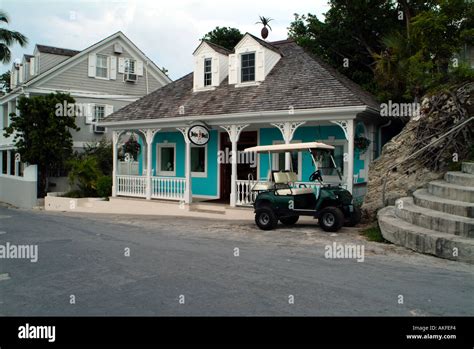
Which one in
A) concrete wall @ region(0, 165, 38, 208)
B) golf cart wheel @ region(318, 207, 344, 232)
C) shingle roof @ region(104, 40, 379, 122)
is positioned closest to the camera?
golf cart wheel @ region(318, 207, 344, 232)

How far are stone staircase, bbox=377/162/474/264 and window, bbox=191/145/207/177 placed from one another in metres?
9.37

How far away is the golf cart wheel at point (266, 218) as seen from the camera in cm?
1229

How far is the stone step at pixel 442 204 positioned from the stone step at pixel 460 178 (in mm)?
634

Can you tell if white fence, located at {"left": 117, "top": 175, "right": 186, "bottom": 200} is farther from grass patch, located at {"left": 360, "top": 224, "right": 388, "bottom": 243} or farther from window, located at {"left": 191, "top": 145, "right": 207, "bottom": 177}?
grass patch, located at {"left": 360, "top": 224, "right": 388, "bottom": 243}

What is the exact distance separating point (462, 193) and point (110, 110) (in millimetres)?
22961

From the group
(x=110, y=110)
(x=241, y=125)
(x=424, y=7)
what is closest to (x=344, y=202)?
(x=241, y=125)

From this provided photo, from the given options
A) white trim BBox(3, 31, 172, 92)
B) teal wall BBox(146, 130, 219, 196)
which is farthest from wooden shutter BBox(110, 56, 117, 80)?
teal wall BBox(146, 130, 219, 196)

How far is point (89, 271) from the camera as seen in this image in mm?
7734

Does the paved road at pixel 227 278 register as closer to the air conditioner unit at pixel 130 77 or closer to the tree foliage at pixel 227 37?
the air conditioner unit at pixel 130 77

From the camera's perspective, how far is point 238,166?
1852 cm

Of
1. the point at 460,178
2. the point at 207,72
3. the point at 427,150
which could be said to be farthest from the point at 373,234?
the point at 207,72

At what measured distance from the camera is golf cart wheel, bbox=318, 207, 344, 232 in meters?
11.5

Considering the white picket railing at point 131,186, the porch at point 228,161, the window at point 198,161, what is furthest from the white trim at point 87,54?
the window at point 198,161
